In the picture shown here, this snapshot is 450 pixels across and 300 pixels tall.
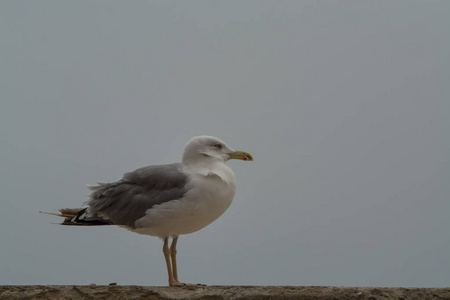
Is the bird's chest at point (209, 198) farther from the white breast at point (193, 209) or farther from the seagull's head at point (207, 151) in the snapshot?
the seagull's head at point (207, 151)

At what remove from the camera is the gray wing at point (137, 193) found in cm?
325

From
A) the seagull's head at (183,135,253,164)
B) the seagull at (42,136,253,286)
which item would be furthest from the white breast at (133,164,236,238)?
the seagull's head at (183,135,253,164)

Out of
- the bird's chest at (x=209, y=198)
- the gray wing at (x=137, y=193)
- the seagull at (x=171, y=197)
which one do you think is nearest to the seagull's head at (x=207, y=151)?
the seagull at (x=171, y=197)

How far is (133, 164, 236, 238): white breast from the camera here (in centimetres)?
315

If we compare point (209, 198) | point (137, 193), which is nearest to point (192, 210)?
point (209, 198)

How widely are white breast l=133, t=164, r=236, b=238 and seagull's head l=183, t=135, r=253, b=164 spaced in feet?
0.58

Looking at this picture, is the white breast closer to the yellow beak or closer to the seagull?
the seagull

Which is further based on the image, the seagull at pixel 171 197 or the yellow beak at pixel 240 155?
the yellow beak at pixel 240 155

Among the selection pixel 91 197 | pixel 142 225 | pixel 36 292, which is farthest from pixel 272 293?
pixel 91 197

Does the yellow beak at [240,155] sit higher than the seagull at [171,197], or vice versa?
the yellow beak at [240,155]

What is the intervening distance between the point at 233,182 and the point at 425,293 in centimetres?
126

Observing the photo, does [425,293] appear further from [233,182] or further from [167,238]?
[167,238]

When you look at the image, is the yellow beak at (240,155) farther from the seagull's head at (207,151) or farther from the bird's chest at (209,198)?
the bird's chest at (209,198)

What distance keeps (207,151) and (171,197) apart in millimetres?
424
